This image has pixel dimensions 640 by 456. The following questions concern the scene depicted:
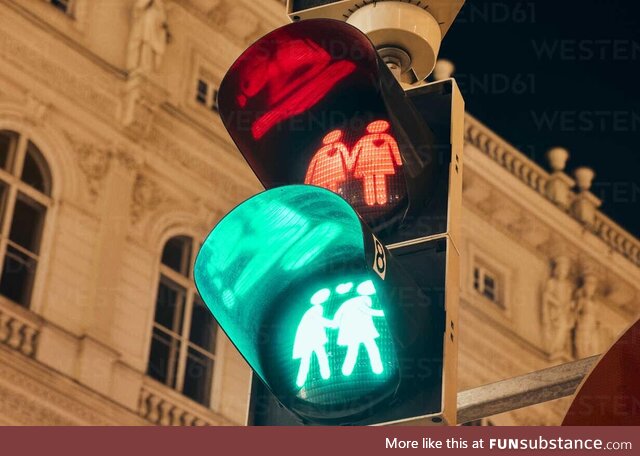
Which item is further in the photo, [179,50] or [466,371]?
[466,371]

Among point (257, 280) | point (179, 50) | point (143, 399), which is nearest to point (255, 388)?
point (257, 280)

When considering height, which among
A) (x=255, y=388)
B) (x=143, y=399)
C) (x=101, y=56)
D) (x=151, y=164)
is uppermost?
(x=101, y=56)

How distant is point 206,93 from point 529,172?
570cm

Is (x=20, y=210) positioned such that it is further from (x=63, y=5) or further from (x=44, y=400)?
(x=63, y=5)

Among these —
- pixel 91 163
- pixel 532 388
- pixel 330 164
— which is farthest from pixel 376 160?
pixel 91 163

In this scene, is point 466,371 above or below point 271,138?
above

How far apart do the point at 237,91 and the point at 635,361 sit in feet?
3.60

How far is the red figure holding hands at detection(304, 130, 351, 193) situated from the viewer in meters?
3.14

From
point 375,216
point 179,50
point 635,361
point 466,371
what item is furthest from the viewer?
point 466,371

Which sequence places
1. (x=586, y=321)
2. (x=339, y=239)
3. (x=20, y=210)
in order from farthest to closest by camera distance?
(x=586, y=321) → (x=20, y=210) → (x=339, y=239)

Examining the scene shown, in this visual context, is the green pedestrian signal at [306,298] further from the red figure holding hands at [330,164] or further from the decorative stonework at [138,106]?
the decorative stonework at [138,106]

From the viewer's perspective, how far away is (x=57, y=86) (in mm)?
15078

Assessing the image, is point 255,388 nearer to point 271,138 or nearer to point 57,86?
point 271,138

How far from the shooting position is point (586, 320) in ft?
68.1
